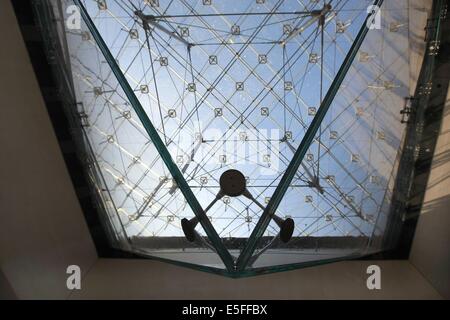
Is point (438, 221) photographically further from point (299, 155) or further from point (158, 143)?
point (158, 143)

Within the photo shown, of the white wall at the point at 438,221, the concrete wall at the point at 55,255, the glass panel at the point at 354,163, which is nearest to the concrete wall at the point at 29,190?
the concrete wall at the point at 55,255

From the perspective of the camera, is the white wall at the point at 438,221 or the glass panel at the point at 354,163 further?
the white wall at the point at 438,221

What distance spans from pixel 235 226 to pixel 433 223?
7.27ft

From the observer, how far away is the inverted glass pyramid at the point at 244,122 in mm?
2797

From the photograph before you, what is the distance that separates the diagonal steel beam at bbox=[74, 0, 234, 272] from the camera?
8.67 feet

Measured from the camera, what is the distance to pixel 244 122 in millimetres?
3637

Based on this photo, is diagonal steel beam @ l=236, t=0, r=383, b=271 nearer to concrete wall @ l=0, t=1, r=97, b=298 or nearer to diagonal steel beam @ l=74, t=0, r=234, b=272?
diagonal steel beam @ l=74, t=0, r=234, b=272

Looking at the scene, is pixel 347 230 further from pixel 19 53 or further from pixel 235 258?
pixel 19 53

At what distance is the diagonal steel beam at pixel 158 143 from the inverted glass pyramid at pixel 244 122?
0.01 m

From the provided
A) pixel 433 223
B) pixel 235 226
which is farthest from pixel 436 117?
pixel 235 226

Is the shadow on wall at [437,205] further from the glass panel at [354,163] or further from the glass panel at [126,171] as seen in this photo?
the glass panel at [126,171]

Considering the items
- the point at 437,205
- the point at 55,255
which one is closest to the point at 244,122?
the point at 437,205

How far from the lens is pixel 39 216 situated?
3.77m

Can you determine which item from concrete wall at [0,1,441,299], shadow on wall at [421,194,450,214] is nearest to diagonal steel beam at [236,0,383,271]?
concrete wall at [0,1,441,299]
